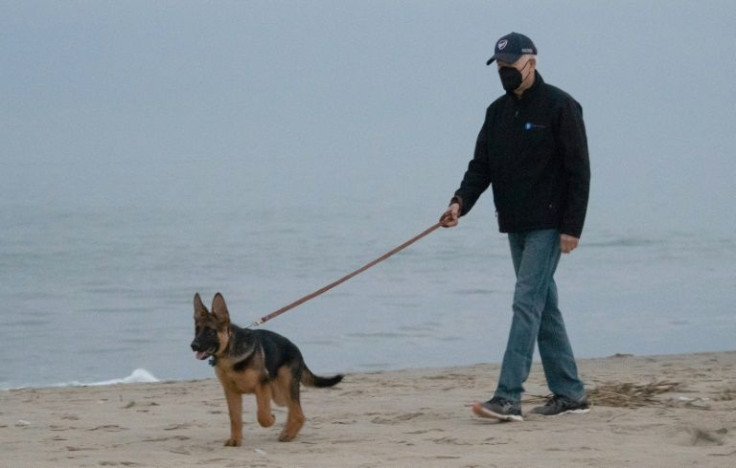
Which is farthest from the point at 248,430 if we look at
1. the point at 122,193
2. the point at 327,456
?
the point at 122,193

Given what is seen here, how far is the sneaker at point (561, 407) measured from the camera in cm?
795

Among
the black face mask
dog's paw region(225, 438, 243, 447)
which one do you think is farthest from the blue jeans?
dog's paw region(225, 438, 243, 447)

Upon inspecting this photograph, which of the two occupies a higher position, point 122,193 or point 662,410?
point 122,193

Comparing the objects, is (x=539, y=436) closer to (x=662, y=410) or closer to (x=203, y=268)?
(x=662, y=410)

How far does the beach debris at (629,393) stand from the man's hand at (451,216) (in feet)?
4.48

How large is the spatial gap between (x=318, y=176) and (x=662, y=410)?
2343 inches

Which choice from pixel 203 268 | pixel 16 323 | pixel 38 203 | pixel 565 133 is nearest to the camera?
pixel 565 133

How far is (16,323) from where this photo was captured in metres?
16.2

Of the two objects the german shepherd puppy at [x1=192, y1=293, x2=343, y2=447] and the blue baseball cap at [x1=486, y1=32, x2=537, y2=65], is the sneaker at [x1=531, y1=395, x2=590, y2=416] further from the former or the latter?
the blue baseball cap at [x1=486, y1=32, x2=537, y2=65]

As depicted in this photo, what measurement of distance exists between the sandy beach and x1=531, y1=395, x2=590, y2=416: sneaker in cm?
10

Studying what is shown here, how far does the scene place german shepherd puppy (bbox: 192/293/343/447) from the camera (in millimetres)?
7188

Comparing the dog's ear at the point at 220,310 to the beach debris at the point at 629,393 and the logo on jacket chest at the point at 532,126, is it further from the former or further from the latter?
the beach debris at the point at 629,393

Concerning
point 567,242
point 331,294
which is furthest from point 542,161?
point 331,294

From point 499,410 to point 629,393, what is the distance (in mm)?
1245
